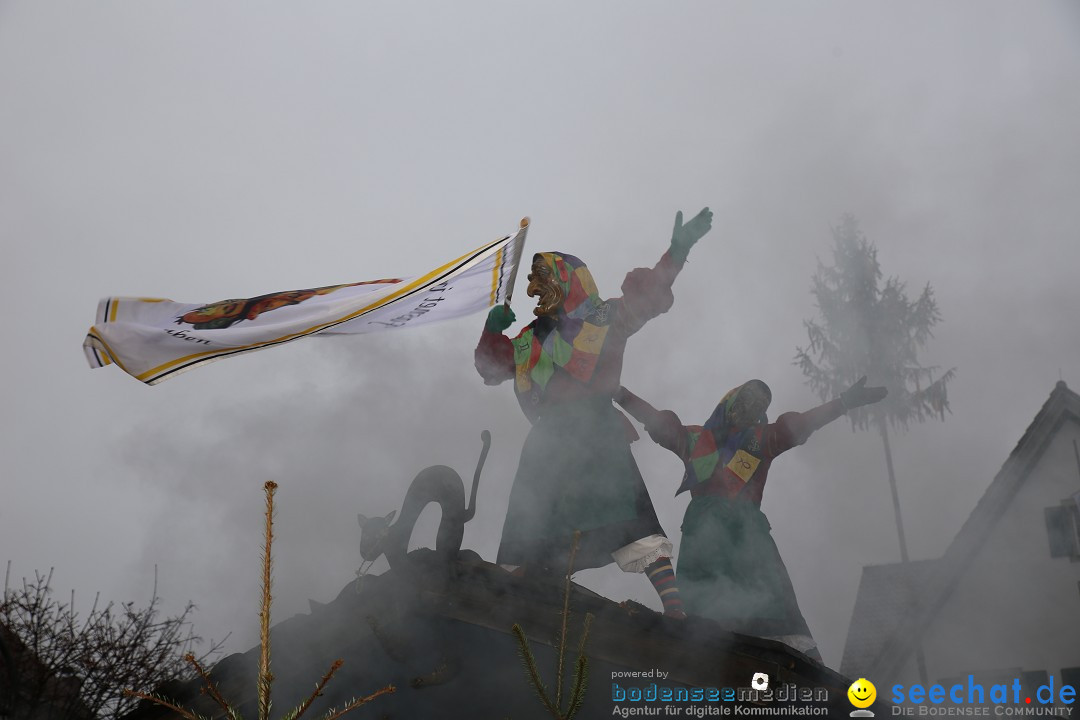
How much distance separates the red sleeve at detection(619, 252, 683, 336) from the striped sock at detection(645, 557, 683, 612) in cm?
178

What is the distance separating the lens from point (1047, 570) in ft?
51.9

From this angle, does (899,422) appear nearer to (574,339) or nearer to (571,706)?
(574,339)

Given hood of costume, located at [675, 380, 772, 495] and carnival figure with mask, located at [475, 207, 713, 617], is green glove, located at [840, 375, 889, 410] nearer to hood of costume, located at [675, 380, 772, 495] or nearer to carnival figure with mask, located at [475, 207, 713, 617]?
hood of costume, located at [675, 380, 772, 495]

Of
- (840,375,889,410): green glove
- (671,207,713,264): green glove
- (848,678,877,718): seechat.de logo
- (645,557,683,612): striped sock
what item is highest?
(671,207,713,264): green glove

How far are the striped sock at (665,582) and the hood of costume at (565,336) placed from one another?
1.48m

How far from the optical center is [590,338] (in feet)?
28.6

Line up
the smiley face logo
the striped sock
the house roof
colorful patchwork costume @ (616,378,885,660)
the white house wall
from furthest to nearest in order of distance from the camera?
the house roof < the white house wall < colorful patchwork costume @ (616,378,885,660) < the striped sock < the smiley face logo

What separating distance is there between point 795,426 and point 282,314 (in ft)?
13.6

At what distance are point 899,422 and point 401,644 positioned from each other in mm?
14910

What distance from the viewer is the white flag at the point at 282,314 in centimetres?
828

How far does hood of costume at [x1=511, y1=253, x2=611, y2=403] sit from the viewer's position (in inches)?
342

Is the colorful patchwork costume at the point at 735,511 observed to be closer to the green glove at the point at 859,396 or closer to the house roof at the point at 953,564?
the green glove at the point at 859,396

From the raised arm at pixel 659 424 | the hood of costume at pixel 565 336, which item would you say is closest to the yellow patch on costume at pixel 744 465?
the raised arm at pixel 659 424

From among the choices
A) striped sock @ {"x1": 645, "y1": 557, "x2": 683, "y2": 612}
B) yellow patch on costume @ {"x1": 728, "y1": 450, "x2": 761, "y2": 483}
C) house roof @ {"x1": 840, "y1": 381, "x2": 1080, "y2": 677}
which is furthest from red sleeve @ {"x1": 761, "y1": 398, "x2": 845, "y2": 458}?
house roof @ {"x1": 840, "y1": 381, "x2": 1080, "y2": 677}
